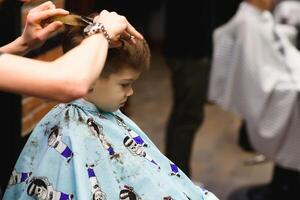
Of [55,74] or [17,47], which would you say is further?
[17,47]

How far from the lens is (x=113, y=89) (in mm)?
1244

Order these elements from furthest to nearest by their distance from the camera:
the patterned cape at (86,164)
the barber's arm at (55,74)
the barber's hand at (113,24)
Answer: the patterned cape at (86,164) < the barber's hand at (113,24) < the barber's arm at (55,74)

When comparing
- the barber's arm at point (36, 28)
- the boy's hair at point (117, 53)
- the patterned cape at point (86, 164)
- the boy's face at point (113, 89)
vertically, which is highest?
the barber's arm at point (36, 28)

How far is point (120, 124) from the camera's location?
1302mm

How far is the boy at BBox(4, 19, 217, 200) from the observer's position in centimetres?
117

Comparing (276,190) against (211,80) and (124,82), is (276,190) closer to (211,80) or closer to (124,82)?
(211,80)

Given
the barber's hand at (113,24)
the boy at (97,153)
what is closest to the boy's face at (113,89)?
the boy at (97,153)

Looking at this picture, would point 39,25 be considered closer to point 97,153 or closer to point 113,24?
point 113,24

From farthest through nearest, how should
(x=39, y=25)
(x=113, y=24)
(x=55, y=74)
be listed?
(x=39, y=25), (x=113, y=24), (x=55, y=74)

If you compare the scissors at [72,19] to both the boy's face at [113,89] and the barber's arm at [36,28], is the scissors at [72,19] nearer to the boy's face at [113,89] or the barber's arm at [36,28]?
the barber's arm at [36,28]

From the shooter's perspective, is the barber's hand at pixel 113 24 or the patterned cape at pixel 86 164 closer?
the barber's hand at pixel 113 24

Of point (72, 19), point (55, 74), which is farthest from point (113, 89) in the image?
point (55, 74)

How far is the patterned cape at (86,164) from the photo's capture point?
3.83ft

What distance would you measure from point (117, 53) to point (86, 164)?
25 cm
